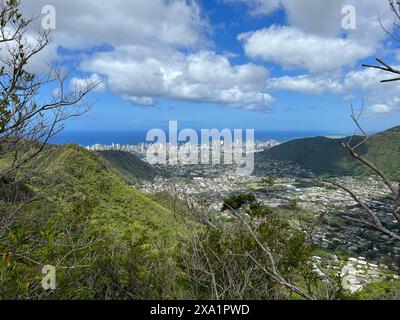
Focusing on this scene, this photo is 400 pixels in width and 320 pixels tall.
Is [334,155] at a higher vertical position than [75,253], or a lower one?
higher

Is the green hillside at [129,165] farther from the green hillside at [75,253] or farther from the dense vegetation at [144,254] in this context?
the dense vegetation at [144,254]

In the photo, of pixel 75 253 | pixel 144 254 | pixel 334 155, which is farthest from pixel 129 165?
pixel 75 253

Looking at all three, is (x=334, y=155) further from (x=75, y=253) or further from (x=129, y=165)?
(x=75, y=253)

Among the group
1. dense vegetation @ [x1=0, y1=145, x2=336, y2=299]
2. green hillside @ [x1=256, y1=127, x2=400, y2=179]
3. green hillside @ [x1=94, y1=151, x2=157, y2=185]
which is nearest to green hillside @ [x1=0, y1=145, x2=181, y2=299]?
dense vegetation @ [x1=0, y1=145, x2=336, y2=299]

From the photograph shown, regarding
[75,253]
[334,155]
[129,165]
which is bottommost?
[75,253]

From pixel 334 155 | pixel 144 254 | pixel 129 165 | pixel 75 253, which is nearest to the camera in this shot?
pixel 75 253

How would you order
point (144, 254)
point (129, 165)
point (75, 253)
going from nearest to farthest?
point (75, 253)
point (144, 254)
point (129, 165)

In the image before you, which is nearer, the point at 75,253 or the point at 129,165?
the point at 75,253

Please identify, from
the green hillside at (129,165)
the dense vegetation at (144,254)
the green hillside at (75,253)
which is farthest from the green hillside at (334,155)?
the green hillside at (75,253)

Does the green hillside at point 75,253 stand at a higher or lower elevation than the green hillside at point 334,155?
lower
